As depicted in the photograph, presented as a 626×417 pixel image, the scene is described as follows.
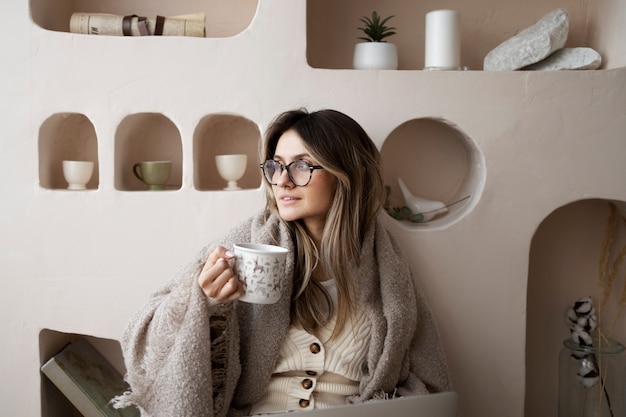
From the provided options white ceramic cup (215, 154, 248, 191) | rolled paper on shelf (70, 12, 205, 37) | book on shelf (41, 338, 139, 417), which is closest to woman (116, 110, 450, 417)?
white ceramic cup (215, 154, 248, 191)

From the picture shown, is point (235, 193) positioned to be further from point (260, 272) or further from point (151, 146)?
point (260, 272)

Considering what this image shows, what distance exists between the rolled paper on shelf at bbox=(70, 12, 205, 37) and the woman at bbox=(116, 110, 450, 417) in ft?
1.52

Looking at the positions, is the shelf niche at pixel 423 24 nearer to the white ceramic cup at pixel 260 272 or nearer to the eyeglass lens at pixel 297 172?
the eyeglass lens at pixel 297 172

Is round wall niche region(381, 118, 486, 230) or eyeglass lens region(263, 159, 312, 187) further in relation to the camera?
round wall niche region(381, 118, 486, 230)

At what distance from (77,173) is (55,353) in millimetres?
510

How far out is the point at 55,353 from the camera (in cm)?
172

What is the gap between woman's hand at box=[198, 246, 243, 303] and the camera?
1132 mm

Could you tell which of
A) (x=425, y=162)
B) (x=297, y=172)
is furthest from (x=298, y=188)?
(x=425, y=162)

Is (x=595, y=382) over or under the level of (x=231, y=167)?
under

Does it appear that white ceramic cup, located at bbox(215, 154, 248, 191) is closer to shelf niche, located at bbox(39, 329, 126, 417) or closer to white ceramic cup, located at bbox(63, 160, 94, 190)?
white ceramic cup, located at bbox(63, 160, 94, 190)

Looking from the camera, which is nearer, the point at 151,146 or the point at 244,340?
the point at 244,340

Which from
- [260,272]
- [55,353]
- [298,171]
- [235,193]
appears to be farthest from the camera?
[55,353]

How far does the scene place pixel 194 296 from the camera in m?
1.19

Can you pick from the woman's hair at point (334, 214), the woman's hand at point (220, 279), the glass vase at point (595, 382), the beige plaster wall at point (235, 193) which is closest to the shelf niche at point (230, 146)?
the beige plaster wall at point (235, 193)
